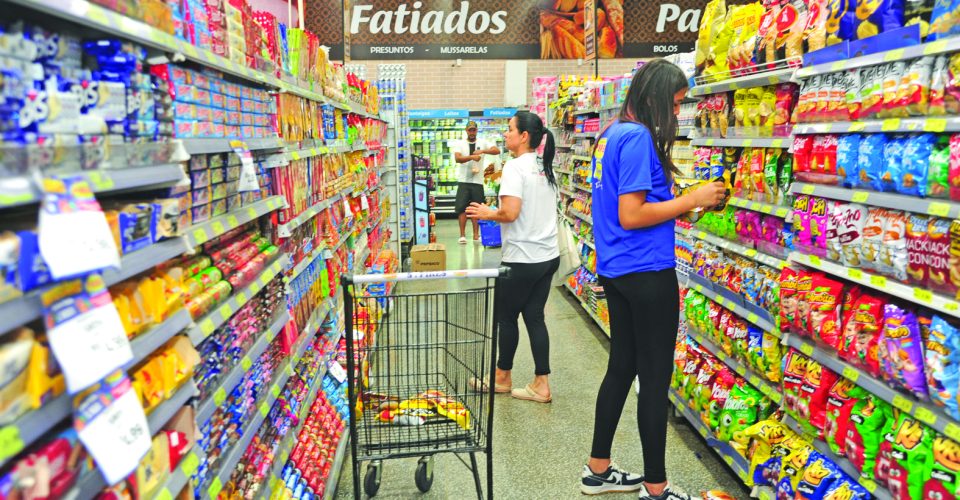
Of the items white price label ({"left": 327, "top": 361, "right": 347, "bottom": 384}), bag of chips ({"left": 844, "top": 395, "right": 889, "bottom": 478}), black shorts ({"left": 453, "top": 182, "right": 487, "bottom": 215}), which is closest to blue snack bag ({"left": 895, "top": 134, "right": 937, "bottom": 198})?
bag of chips ({"left": 844, "top": 395, "right": 889, "bottom": 478})

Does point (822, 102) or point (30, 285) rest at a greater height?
point (822, 102)

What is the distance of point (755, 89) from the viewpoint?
2.98 metres

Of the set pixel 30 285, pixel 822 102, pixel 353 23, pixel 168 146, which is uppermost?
pixel 353 23

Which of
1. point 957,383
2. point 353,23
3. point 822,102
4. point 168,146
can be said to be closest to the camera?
point 168,146

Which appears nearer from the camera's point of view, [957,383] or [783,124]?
[957,383]

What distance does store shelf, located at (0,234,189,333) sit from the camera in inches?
38.3

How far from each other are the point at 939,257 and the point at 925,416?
1.62 ft

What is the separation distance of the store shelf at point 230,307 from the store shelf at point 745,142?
2157mm

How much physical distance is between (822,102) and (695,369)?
1.63 m

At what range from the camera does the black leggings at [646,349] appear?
8.46ft

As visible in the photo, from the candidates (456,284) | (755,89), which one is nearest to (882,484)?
(755,89)

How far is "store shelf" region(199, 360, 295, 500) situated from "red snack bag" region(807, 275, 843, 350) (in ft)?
6.87

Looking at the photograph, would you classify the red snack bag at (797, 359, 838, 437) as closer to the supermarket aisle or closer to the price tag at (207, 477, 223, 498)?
the supermarket aisle

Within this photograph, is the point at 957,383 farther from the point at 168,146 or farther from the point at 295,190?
the point at 295,190
